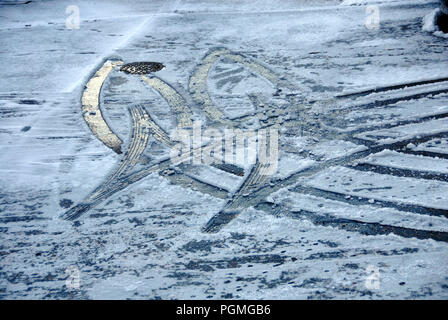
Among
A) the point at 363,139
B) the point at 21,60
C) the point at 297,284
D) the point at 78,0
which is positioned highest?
the point at 78,0

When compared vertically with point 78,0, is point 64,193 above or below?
below

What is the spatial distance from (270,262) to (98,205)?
1.14m

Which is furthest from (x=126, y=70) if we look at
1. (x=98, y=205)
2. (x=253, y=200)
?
(x=253, y=200)

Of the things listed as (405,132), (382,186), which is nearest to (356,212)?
(382,186)

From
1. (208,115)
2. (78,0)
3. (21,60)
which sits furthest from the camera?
(78,0)

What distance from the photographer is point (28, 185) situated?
2832 mm

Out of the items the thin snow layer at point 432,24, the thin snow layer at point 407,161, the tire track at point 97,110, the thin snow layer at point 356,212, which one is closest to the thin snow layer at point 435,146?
the thin snow layer at point 407,161

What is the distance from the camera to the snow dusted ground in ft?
6.64

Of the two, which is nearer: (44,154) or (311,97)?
(44,154)

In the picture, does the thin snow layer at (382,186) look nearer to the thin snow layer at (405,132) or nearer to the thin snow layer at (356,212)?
the thin snow layer at (356,212)

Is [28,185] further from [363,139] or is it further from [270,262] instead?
[363,139]

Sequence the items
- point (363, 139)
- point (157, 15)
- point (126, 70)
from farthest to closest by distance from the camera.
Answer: point (157, 15) < point (126, 70) < point (363, 139)

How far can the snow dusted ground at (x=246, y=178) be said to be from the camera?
202 centimetres

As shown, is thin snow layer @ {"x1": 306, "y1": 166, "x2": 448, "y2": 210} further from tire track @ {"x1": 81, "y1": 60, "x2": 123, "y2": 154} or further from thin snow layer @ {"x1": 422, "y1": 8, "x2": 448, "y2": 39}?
thin snow layer @ {"x1": 422, "y1": 8, "x2": 448, "y2": 39}
